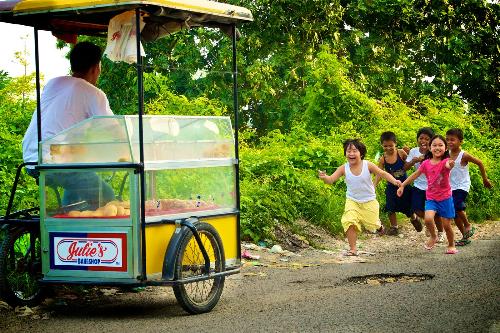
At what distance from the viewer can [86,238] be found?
25.0 ft

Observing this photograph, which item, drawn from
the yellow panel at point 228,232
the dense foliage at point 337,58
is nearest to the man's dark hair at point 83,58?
the yellow panel at point 228,232

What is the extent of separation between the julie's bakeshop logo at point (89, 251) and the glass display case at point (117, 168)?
162 mm


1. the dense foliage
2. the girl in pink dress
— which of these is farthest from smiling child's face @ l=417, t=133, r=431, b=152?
the dense foliage

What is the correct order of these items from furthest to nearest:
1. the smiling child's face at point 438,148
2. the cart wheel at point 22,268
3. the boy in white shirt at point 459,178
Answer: the boy in white shirt at point 459,178 → the smiling child's face at point 438,148 → the cart wheel at point 22,268

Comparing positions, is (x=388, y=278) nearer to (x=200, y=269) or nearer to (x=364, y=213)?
(x=200, y=269)

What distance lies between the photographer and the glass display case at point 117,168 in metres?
7.66

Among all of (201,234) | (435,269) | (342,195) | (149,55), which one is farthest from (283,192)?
(149,55)

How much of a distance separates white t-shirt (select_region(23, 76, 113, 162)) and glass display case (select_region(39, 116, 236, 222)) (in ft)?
1.43

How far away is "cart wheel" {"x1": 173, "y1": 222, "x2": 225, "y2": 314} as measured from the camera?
7730mm

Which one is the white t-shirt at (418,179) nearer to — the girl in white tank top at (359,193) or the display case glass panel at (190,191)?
the girl in white tank top at (359,193)

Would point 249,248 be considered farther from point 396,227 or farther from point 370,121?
point 370,121

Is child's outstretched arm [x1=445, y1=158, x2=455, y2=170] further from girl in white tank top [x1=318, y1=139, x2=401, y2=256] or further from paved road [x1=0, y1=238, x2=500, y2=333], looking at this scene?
paved road [x1=0, y1=238, x2=500, y2=333]

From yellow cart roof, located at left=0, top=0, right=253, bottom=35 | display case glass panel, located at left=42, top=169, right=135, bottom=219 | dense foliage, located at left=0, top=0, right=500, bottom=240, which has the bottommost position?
display case glass panel, located at left=42, top=169, right=135, bottom=219

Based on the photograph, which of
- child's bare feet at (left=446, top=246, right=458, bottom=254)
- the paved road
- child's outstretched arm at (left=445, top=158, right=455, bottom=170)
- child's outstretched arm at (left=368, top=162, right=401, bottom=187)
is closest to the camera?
the paved road
